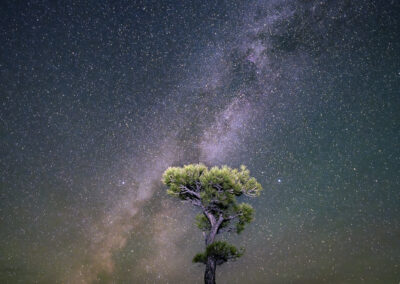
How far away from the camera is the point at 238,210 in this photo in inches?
486

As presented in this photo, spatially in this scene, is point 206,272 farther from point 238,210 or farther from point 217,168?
point 217,168

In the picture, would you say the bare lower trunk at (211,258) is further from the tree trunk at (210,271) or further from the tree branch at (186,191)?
the tree branch at (186,191)

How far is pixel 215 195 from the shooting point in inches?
478

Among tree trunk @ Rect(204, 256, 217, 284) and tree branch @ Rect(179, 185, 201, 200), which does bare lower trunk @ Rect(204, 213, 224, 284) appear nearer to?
tree trunk @ Rect(204, 256, 217, 284)

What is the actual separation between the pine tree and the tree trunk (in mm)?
37

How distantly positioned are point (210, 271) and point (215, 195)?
119 inches

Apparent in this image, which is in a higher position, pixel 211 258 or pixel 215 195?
pixel 215 195

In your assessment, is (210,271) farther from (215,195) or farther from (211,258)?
(215,195)

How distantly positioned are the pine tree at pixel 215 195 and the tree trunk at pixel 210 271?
0.04 meters

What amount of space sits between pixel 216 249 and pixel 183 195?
9.73ft

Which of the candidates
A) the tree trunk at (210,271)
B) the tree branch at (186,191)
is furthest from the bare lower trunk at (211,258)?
the tree branch at (186,191)

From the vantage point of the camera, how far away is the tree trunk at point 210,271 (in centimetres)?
1090

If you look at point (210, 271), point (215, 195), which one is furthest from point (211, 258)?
point (215, 195)

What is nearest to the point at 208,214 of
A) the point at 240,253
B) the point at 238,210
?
the point at 238,210
